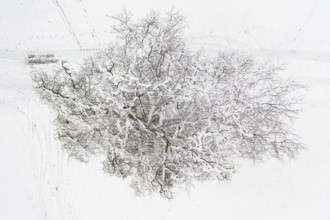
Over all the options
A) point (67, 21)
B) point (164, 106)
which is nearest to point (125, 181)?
point (164, 106)

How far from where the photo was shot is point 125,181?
67.4 feet

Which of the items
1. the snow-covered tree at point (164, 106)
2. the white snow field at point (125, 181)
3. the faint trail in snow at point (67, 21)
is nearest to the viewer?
the snow-covered tree at point (164, 106)

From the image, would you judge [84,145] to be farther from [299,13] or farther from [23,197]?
[299,13]

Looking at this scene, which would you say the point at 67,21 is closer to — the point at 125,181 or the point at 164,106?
the point at 164,106

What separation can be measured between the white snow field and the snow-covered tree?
2826 millimetres

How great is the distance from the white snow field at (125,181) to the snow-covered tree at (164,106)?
283 centimetres

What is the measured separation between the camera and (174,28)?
18.2 m

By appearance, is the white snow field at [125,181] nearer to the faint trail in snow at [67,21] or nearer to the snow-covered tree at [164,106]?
the faint trail in snow at [67,21]

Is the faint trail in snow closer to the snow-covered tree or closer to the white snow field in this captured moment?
the white snow field

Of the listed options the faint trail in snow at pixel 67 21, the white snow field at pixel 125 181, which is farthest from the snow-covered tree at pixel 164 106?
the faint trail in snow at pixel 67 21

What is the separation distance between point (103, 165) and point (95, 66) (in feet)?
18.3

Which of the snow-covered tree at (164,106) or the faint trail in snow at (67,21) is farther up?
the faint trail in snow at (67,21)

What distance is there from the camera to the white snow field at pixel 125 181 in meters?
20.8

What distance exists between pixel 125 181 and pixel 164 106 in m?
5.42
